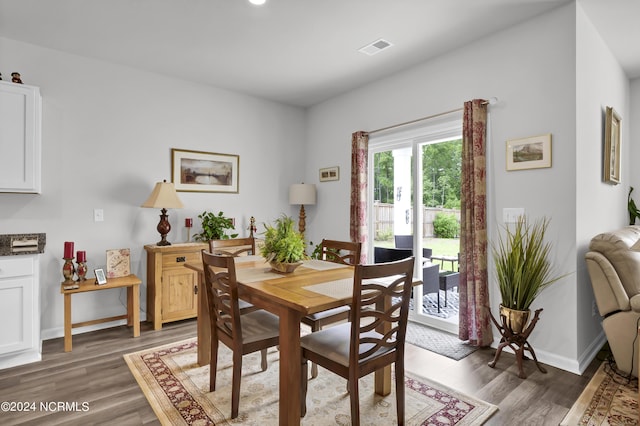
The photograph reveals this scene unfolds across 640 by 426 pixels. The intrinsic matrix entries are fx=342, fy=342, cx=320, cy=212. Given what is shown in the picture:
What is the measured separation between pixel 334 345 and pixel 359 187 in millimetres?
2562

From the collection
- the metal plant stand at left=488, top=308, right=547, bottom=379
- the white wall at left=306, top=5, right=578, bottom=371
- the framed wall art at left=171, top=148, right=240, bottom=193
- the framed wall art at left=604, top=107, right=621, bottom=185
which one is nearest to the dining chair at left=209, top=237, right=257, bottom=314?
the framed wall art at left=171, top=148, right=240, bottom=193

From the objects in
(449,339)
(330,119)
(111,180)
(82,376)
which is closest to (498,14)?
(330,119)

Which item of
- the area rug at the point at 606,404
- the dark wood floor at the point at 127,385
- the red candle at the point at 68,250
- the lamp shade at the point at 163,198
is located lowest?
the dark wood floor at the point at 127,385

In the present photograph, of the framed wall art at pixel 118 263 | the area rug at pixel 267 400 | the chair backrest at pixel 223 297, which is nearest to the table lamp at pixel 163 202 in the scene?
the framed wall art at pixel 118 263

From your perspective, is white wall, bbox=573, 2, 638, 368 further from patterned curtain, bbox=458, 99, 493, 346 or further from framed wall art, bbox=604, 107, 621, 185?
patterned curtain, bbox=458, 99, 493, 346

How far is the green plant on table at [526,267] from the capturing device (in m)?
2.61

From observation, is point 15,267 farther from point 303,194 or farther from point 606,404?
point 606,404

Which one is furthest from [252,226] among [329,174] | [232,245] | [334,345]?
[334,345]

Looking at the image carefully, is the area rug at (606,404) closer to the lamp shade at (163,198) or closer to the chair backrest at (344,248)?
the chair backrest at (344,248)

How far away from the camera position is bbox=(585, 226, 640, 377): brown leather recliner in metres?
2.45

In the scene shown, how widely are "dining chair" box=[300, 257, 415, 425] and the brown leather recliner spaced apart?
1.79 m

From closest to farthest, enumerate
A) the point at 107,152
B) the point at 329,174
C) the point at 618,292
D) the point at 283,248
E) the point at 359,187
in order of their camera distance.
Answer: the point at 283,248, the point at 618,292, the point at 107,152, the point at 359,187, the point at 329,174

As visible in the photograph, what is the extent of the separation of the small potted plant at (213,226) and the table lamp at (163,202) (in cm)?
40

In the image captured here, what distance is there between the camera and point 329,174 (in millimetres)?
4781
